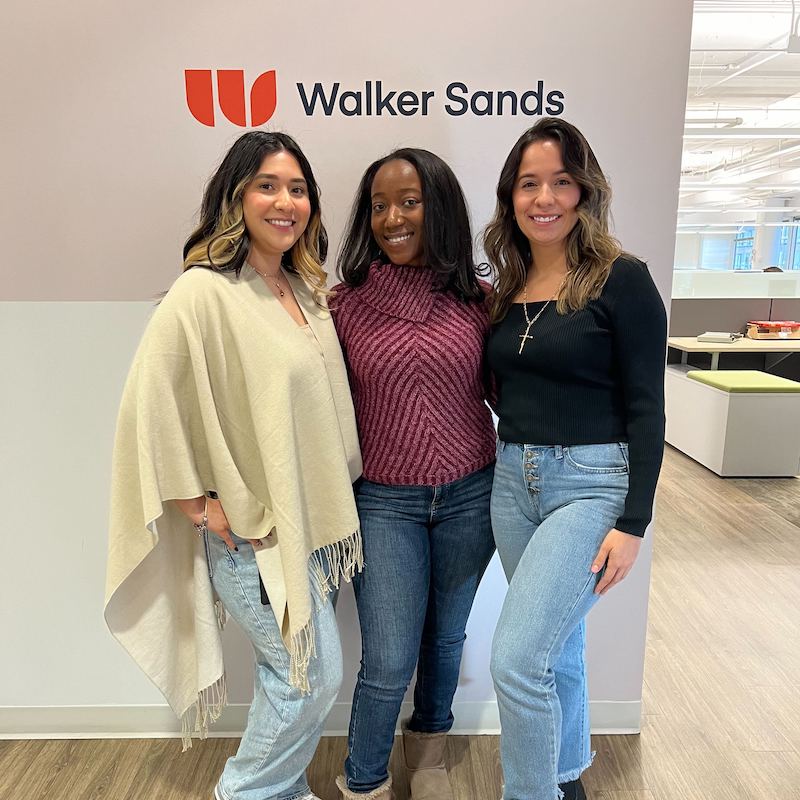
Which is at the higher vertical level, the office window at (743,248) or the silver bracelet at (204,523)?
the office window at (743,248)

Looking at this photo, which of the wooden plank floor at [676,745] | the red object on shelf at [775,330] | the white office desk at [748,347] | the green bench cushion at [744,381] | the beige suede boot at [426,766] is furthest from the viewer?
the red object on shelf at [775,330]

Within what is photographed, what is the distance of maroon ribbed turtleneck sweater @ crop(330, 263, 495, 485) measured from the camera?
145cm

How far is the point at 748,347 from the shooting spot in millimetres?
5270

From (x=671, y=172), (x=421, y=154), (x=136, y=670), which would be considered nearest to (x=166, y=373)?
(x=421, y=154)

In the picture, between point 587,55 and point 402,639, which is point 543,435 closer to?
point 402,639

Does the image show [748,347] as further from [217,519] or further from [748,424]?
[217,519]

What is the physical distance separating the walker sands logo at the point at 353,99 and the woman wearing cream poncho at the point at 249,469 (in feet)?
1.27

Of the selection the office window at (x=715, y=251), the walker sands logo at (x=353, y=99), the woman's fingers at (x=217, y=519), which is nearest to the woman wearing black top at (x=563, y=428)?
the walker sands logo at (x=353, y=99)

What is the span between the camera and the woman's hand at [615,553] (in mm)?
1327

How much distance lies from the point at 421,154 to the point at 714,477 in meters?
4.11

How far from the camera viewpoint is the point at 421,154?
1.48 metres

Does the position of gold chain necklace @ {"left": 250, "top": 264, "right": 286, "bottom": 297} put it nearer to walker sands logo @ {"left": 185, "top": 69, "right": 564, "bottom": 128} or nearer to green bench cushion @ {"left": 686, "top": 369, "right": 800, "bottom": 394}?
walker sands logo @ {"left": 185, "top": 69, "right": 564, "bottom": 128}

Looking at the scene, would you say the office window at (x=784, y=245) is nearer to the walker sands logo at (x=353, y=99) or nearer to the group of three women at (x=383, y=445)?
the walker sands logo at (x=353, y=99)

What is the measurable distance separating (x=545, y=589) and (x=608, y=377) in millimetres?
451
